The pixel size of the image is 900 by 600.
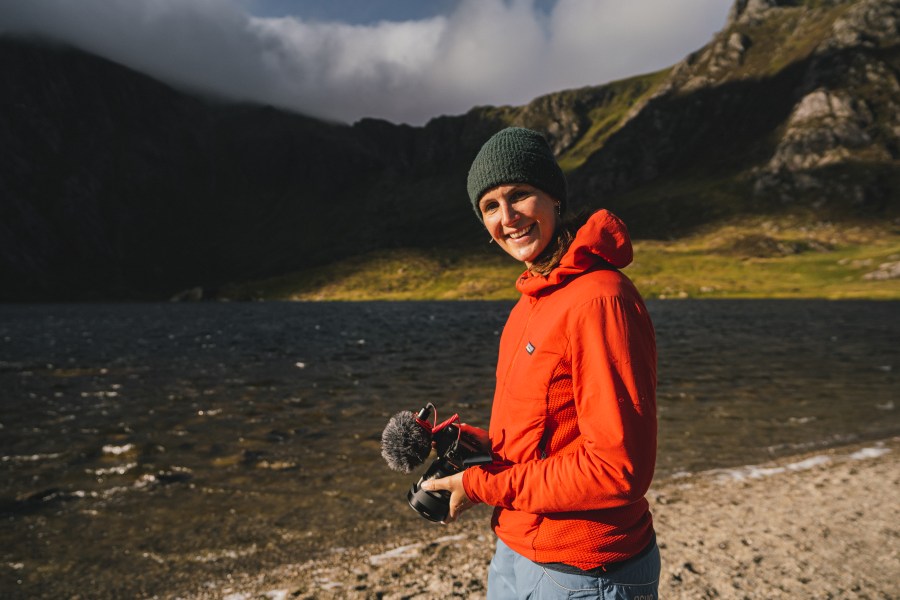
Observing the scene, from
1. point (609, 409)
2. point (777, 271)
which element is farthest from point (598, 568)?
point (777, 271)

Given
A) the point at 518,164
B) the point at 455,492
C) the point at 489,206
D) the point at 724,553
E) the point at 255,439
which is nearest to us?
the point at 455,492

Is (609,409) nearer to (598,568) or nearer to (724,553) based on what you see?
(598,568)

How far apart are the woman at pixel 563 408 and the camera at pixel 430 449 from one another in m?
0.13

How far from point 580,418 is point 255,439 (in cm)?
1687

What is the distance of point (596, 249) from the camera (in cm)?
292

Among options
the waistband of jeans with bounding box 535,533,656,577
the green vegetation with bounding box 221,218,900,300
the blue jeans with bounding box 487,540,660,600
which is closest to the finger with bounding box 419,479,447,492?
the blue jeans with bounding box 487,540,660,600

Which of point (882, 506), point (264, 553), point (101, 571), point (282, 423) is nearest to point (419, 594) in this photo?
point (264, 553)

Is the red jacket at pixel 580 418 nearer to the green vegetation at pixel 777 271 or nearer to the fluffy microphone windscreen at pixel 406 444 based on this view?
the fluffy microphone windscreen at pixel 406 444

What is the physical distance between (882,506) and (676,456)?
486 centimetres

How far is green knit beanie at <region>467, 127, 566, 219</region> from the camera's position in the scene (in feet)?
11.3

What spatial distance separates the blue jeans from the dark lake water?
7.25m

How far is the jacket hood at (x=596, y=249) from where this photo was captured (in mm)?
2939

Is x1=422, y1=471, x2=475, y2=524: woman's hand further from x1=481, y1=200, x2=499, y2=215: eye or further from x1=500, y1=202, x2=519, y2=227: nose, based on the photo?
x1=481, y1=200, x2=499, y2=215: eye

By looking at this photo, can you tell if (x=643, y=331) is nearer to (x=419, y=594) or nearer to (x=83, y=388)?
(x=419, y=594)
